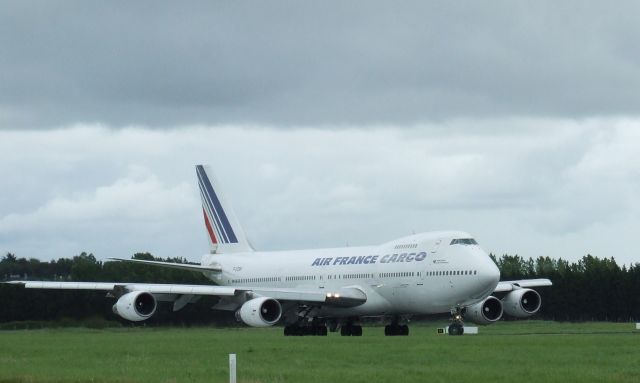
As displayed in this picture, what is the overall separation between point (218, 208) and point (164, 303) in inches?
300

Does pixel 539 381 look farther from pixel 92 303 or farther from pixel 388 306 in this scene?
pixel 92 303

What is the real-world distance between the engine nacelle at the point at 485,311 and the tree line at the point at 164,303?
23.3 metres

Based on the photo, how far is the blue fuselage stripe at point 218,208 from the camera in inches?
3081

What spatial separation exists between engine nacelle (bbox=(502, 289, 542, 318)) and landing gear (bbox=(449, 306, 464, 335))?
4260 millimetres

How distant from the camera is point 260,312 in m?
60.3

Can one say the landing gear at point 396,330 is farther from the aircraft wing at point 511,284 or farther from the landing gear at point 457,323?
the aircraft wing at point 511,284

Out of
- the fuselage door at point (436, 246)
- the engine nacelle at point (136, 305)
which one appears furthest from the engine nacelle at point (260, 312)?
the fuselage door at point (436, 246)

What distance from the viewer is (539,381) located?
25922 mm

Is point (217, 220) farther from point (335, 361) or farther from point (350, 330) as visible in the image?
point (335, 361)

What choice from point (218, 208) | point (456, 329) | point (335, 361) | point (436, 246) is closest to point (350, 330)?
point (436, 246)

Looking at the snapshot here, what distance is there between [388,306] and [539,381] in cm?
3595

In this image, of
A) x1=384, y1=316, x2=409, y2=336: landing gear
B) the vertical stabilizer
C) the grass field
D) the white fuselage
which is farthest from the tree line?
A: the grass field

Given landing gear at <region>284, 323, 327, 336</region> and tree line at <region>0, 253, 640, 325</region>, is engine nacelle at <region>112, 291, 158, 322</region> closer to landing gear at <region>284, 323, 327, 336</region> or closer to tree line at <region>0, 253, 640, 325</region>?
landing gear at <region>284, 323, 327, 336</region>

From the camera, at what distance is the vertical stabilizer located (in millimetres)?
78000
